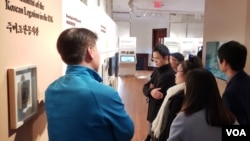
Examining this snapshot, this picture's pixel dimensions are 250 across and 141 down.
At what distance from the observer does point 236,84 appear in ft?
6.65

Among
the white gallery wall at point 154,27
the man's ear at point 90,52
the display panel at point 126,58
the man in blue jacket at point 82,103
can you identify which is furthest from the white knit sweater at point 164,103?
the white gallery wall at point 154,27

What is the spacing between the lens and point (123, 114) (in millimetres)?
1377

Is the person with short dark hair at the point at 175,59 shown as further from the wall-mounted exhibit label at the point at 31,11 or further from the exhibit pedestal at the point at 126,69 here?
the exhibit pedestal at the point at 126,69

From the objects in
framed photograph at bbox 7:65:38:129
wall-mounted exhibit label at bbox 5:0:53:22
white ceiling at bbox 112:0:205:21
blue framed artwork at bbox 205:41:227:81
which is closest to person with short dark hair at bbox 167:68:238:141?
framed photograph at bbox 7:65:38:129

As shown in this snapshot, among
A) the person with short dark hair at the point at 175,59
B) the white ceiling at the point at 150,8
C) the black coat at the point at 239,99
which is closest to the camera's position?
the black coat at the point at 239,99

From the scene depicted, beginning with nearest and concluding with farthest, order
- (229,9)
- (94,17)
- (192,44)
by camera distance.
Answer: (229,9)
(94,17)
(192,44)

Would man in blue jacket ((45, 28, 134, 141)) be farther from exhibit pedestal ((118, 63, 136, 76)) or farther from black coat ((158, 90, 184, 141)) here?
exhibit pedestal ((118, 63, 136, 76))

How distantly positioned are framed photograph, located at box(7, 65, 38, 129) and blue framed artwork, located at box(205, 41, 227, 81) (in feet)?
9.66

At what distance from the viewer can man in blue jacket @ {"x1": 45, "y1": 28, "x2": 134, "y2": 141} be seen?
129 centimetres

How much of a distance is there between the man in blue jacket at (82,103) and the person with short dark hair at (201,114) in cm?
37

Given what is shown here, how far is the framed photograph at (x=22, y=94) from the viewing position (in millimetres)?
1307

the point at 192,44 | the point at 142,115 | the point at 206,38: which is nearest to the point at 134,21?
the point at 192,44

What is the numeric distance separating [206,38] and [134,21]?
1376cm

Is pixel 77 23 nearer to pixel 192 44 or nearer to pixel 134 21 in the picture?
pixel 192 44
